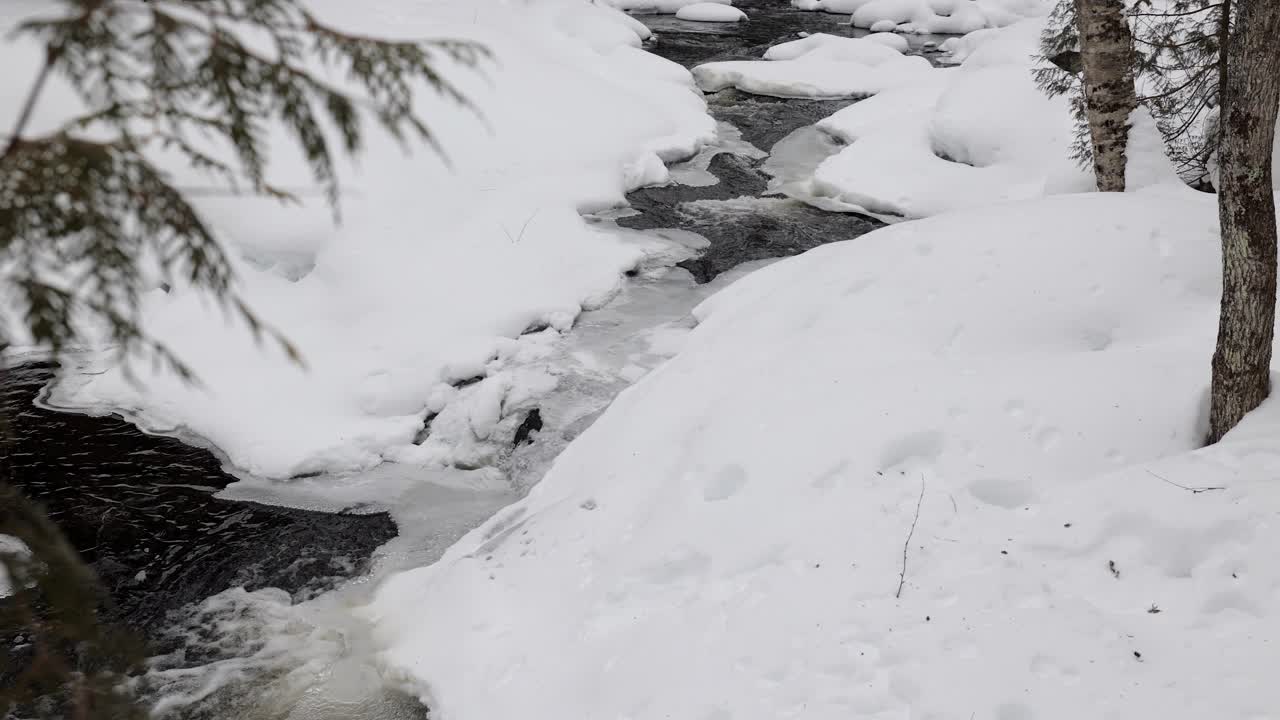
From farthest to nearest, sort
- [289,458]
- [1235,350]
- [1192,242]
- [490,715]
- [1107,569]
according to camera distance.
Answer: [289,458], [1192,242], [490,715], [1235,350], [1107,569]

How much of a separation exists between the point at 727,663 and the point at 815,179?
11858 millimetres

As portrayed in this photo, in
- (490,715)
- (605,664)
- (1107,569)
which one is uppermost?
(1107,569)

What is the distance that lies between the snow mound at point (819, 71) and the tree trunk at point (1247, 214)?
17.4 m

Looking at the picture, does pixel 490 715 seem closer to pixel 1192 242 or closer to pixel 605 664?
pixel 605 664

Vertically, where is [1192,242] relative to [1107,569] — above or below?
above

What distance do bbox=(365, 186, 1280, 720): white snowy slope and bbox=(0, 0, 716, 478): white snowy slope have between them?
238 centimetres

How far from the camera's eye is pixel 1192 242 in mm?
6273

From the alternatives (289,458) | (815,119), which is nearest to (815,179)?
(815,119)

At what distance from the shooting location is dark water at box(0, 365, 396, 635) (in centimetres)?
654

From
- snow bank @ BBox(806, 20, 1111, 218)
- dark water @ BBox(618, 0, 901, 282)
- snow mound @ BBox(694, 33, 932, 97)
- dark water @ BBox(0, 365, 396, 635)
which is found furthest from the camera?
snow mound @ BBox(694, 33, 932, 97)

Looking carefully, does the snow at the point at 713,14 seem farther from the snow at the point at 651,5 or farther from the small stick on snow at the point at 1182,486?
the small stick on snow at the point at 1182,486

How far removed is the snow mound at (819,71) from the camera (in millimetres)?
21156

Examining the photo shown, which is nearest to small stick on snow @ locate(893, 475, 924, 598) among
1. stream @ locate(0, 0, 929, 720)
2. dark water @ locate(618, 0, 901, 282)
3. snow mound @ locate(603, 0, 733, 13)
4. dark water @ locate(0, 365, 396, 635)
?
stream @ locate(0, 0, 929, 720)

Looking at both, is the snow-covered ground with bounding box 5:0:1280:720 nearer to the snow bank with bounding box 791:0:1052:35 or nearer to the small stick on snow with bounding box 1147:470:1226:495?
the small stick on snow with bounding box 1147:470:1226:495
